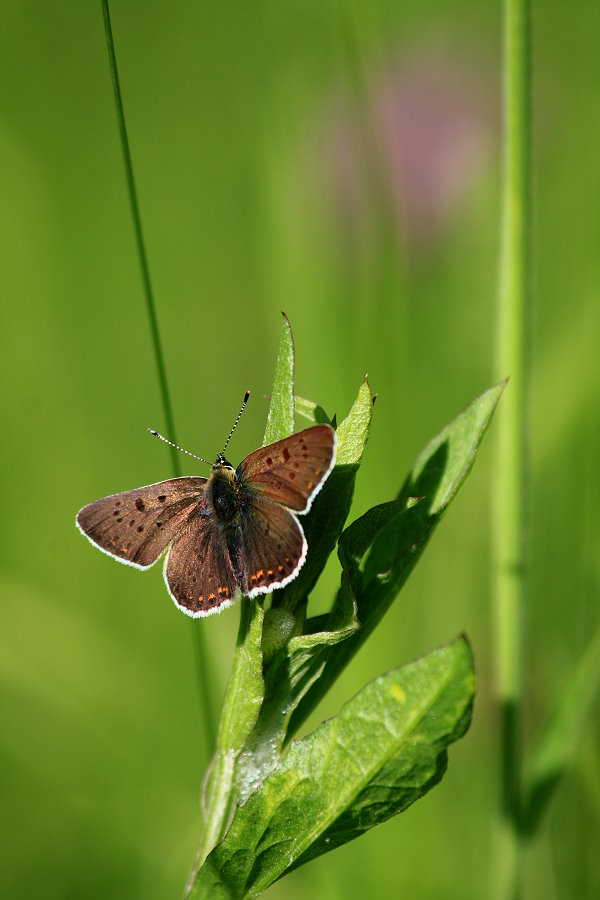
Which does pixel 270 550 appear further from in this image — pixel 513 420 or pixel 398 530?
pixel 513 420

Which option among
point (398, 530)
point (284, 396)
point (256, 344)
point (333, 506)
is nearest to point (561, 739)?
point (398, 530)

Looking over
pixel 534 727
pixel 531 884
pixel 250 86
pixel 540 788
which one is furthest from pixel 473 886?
pixel 250 86

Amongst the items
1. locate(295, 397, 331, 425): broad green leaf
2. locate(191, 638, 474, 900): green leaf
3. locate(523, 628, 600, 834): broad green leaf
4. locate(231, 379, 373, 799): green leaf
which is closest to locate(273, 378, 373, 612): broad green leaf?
locate(231, 379, 373, 799): green leaf

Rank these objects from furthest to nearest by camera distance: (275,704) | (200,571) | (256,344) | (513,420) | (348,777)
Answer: (256,344) → (200,571) → (513,420) → (275,704) → (348,777)

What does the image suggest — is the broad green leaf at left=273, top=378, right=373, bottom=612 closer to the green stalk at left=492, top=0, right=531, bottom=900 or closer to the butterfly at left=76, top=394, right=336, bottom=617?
the butterfly at left=76, top=394, right=336, bottom=617

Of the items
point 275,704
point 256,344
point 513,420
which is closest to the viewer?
point 275,704

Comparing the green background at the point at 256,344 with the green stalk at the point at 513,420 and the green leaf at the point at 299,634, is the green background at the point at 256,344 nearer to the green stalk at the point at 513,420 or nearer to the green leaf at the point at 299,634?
the green stalk at the point at 513,420

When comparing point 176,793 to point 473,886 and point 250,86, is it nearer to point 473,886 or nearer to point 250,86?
point 473,886
